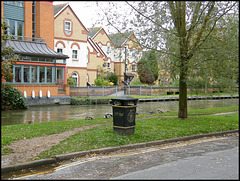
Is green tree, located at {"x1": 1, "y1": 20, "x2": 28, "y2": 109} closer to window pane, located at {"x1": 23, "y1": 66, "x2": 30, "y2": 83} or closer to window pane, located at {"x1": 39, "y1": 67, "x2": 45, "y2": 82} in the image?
window pane, located at {"x1": 23, "y1": 66, "x2": 30, "y2": 83}

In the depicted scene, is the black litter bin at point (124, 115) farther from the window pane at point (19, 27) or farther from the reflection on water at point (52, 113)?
the window pane at point (19, 27)

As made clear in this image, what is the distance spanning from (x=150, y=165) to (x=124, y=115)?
2968mm

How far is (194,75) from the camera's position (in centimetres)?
1245

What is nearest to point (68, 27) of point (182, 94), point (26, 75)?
point (26, 75)

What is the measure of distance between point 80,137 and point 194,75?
5.90 m

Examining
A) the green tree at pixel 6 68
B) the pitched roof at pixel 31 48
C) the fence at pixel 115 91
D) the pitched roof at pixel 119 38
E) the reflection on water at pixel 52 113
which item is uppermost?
the pitched roof at pixel 31 48

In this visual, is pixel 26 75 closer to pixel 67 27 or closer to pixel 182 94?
pixel 67 27

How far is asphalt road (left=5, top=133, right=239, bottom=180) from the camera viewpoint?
18.7ft

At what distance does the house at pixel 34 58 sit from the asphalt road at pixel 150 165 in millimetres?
23025

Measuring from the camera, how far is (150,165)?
6.84 meters

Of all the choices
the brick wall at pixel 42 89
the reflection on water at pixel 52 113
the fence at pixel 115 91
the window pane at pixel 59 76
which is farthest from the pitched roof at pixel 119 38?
the fence at pixel 115 91

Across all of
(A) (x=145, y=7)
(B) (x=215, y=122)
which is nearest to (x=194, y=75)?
(B) (x=215, y=122)

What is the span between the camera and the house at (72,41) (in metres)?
40.4

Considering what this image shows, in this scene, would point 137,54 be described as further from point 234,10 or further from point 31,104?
point 31,104
